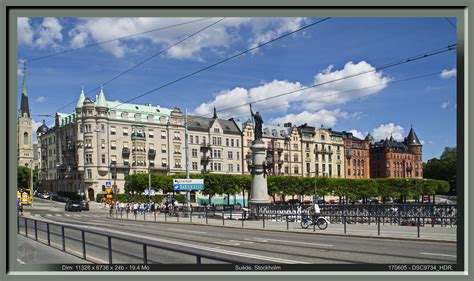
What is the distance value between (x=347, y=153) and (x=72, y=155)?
70.9 m

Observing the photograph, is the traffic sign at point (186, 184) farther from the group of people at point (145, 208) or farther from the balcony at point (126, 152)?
the balcony at point (126, 152)

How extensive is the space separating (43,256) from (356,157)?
12093 centimetres

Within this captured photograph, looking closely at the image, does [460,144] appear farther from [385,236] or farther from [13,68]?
[385,236]

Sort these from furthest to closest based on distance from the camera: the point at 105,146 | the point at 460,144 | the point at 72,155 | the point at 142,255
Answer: the point at 105,146 < the point at 72,155 < the point at 142,255 < the point at 460,144

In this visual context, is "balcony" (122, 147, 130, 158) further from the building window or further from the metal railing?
the metal railing

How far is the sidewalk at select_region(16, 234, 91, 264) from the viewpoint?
11784 mm

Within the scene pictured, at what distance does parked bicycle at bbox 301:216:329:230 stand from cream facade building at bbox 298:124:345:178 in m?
93.1

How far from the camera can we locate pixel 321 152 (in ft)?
408

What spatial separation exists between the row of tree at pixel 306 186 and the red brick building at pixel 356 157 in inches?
890

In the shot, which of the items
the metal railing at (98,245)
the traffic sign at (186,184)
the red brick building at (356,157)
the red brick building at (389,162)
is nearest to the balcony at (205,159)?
the red brick building at (356,157)

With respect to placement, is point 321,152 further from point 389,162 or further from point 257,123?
point 257,123

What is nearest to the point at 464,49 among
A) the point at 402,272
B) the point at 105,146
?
the point at 402,272

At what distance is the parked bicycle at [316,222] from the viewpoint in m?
27.3
